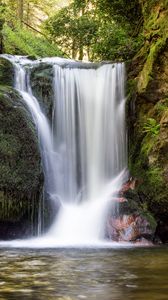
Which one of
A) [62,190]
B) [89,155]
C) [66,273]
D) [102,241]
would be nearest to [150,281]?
[66,273]

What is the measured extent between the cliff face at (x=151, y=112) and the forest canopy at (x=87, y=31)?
123 cm

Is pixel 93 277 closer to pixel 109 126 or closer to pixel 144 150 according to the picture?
pixel 144 150

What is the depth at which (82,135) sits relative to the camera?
517 inches

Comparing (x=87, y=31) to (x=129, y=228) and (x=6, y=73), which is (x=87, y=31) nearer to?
(x=6, y=73)

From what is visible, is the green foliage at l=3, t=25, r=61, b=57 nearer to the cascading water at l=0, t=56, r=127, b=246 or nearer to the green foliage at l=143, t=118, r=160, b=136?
the cascading water at l=0, t=56, r=127, b=246

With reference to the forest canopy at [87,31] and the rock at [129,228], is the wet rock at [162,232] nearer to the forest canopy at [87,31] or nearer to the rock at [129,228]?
the rock at [129,228]

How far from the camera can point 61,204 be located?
37.1 ft

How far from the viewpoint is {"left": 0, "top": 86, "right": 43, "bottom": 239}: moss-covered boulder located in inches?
403

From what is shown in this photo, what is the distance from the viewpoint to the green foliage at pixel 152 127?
11766mm

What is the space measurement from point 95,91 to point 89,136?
142 cm

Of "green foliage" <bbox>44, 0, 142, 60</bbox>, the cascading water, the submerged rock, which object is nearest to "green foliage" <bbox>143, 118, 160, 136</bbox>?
the cascading water

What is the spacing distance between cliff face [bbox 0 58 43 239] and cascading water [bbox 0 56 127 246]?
94 cm

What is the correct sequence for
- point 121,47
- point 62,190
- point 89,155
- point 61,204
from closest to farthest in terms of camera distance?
point 61,204 → point 62,190 → point 89,155 → point 121,47

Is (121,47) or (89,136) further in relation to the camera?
(121,47)
